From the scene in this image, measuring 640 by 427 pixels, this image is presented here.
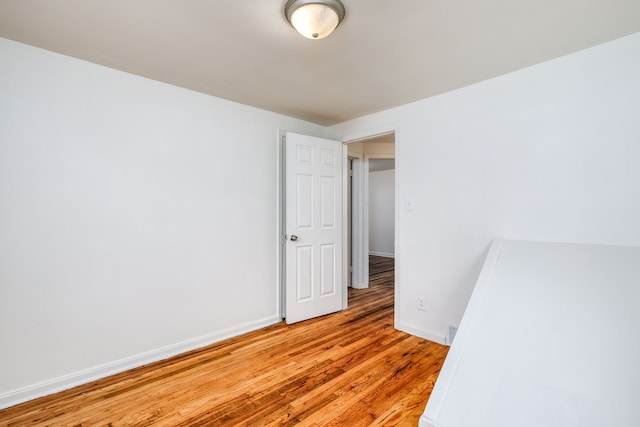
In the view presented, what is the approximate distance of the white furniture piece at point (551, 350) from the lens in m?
1.12

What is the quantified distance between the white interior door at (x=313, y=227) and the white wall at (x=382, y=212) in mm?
4300

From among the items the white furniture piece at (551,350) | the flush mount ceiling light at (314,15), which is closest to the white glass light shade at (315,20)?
the flush mount ceiling light at (314,15)

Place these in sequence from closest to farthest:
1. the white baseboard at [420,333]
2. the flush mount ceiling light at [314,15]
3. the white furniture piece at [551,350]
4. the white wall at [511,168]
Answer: the white furniture piece at [551,350] < the flush mount ceiling light at [314,15] < the white wall at [511,168] < the white baseboard at [420,333]

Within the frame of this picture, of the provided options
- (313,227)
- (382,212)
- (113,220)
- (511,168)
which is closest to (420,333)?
(313,227)

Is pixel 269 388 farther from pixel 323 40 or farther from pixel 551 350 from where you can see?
pixel 323 40

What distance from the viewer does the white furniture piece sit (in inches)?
44.1

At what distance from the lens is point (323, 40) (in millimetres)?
1764

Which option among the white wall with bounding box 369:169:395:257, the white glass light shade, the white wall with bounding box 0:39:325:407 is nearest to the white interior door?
the white wall with bounding box 0:39:325:407

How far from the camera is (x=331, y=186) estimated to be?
3.36m

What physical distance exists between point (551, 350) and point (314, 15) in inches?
75.7

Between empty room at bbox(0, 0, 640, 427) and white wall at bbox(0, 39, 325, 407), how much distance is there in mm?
14

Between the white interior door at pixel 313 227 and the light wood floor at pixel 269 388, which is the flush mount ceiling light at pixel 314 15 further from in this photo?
the light wood floor at pixel 269 388

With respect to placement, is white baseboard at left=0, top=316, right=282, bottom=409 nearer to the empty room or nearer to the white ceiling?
the empty room

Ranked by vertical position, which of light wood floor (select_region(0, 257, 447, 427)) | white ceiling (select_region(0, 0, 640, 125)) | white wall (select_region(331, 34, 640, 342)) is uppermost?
white ceiling (select_region(0, 0, 640, 125))
